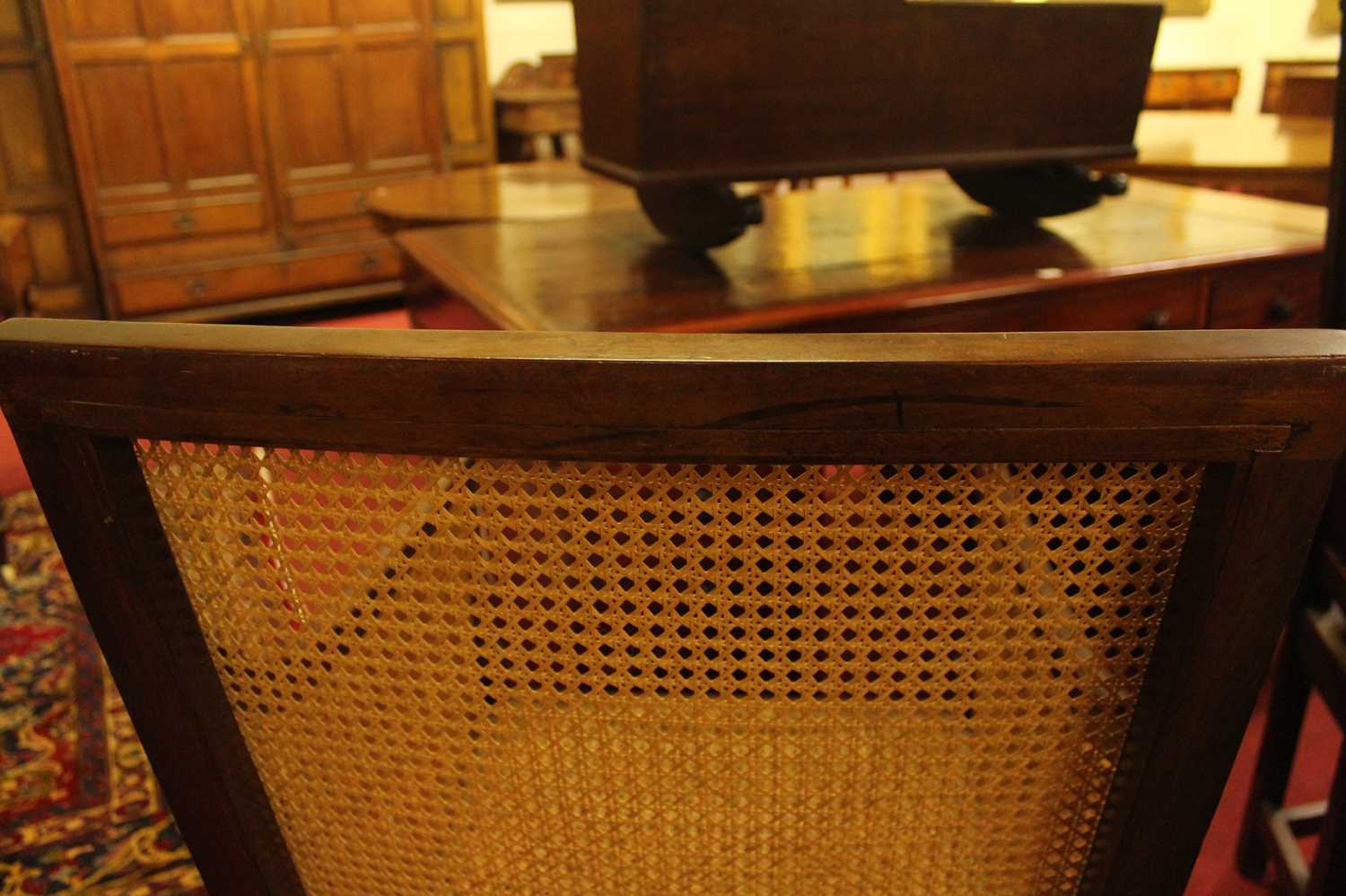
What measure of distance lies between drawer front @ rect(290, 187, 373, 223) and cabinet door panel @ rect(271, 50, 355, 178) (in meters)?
0.09

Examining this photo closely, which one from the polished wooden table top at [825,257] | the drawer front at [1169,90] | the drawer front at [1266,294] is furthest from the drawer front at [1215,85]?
the drawer front at [1266,294]

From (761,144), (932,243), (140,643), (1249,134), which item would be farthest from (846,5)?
(1249,134)

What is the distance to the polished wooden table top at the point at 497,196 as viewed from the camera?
2.62 metres

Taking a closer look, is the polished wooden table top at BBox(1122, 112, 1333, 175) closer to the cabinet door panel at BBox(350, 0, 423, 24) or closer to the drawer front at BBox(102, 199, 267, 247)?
the cabinet door panel at BBox(350, 0, 423, 24)

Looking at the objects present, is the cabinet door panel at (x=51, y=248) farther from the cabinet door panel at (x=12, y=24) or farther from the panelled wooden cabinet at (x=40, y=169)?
the cabinet door panel at (x=12, y=24)

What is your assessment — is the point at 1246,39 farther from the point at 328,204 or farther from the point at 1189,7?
the point at 328,204

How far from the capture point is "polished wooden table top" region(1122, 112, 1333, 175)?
259 cm

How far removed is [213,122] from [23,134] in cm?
65

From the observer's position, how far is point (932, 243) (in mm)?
1700

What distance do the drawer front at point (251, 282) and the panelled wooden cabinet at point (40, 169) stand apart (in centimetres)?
19

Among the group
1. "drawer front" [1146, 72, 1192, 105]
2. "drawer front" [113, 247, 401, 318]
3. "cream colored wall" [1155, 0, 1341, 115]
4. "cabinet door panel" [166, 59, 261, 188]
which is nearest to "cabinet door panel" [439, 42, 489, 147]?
"drawer front" [113, 247, 401, 318]

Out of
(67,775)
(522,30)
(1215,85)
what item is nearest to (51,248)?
(522,30)

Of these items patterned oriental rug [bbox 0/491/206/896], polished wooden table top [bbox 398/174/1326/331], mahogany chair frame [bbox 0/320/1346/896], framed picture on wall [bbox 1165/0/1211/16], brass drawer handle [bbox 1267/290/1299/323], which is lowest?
patterned oriental rug [bbox 0/491/206/896]

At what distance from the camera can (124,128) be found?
390 cm
